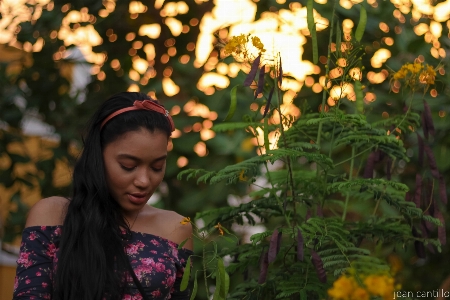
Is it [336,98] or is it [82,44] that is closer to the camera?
[336,98]

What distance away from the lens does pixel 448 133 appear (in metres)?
3.99

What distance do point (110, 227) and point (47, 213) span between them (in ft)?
0.58

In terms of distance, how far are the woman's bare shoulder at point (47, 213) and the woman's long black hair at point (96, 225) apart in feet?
0.08

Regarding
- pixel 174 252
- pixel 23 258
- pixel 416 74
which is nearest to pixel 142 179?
pixel 174 252

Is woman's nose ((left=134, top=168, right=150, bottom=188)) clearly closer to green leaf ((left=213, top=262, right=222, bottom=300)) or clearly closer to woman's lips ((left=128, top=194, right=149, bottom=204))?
woman's lips ((left=128, top=194, right=149, bottom=204))

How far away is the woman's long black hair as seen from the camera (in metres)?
2.27

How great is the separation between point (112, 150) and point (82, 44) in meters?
2.23

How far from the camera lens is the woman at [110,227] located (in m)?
2.27

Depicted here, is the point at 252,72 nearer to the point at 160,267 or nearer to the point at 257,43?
the point at 257,43

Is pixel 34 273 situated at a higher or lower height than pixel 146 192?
lower

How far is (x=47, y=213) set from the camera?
7.75ft

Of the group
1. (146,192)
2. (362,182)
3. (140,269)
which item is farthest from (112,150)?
(362,182)

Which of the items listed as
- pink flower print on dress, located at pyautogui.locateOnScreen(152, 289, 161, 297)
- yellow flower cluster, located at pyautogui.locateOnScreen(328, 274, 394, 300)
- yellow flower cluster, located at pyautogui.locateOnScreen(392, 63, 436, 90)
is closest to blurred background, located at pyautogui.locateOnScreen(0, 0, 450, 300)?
yellow flower cluster, located at pyautogui.locateOnScreen(392, 63, 436, 90)

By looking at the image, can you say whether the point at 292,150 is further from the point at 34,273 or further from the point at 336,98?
the point at 34,273
